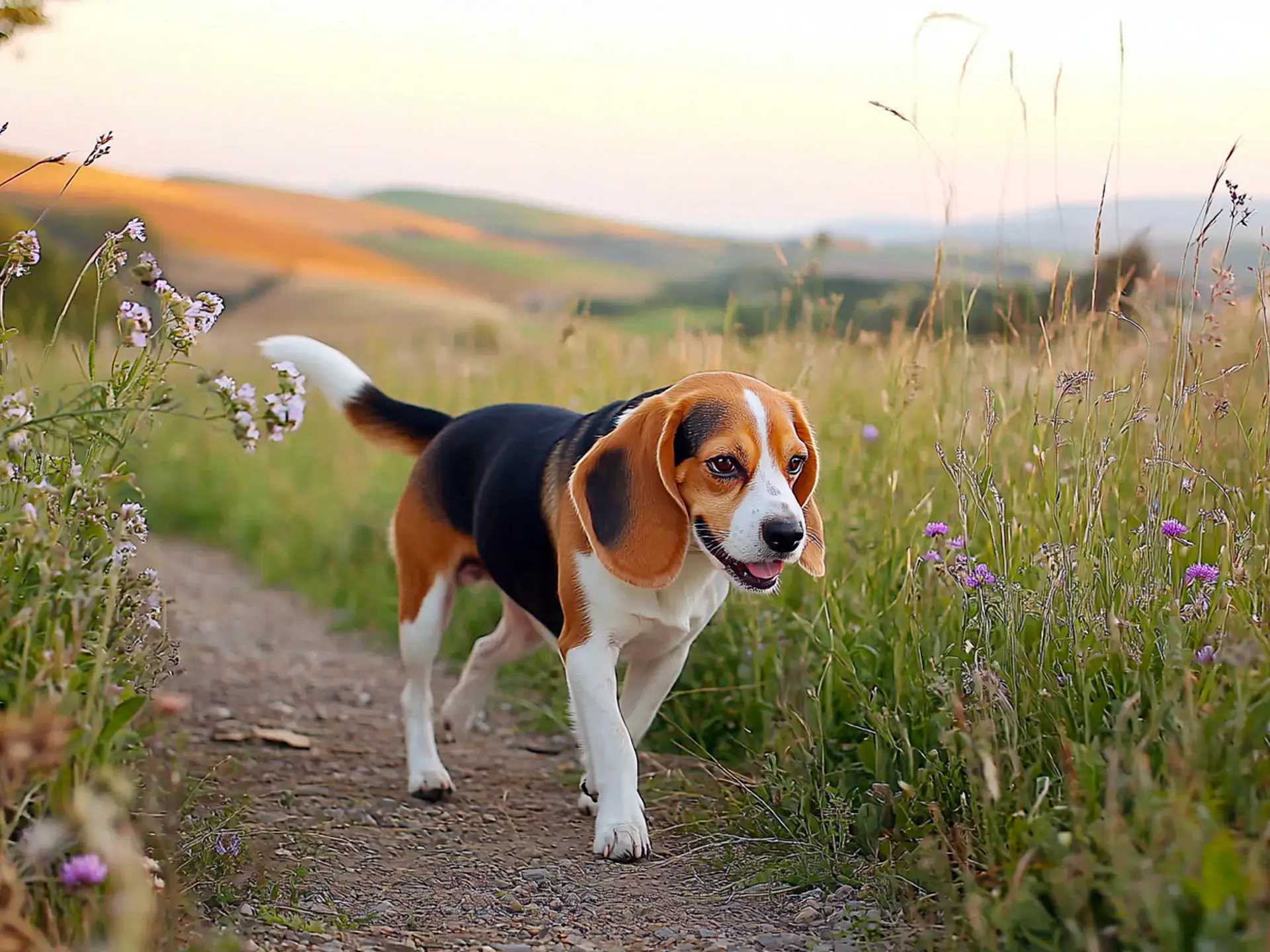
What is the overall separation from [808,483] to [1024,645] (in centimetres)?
82

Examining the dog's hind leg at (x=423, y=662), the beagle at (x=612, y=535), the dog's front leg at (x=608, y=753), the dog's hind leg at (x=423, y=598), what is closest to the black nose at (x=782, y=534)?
the beagle at (x=612, y=535)

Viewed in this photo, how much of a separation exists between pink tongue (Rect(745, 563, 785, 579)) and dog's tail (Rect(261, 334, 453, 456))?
1781mm

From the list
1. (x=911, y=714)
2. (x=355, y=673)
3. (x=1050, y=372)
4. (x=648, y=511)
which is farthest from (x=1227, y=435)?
(x=355, y=673)

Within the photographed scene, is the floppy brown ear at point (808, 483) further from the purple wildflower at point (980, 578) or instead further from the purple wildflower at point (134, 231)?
the purple wildflower at point (134, 231)

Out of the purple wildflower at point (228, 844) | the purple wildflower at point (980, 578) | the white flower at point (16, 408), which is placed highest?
the white flower at point (16, 408)

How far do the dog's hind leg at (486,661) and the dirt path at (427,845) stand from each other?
174mm

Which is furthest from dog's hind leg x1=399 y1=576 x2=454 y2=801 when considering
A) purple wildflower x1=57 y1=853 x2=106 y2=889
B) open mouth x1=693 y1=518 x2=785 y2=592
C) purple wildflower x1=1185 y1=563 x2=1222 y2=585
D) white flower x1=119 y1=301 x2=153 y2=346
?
purple wildflower x1=1185 y1=563 x2=1222 y2=585

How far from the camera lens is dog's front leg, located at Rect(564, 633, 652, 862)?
3.54 meters

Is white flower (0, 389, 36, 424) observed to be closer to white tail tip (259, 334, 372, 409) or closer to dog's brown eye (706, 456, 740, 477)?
dog's brown eye (706, 456, 740, 477)

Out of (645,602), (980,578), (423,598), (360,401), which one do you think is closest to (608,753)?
(645,602)

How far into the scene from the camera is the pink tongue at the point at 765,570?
11.1ft

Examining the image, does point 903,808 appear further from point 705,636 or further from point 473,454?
point 473,454

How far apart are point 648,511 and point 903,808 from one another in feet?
3.29

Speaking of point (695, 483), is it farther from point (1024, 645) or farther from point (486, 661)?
point (486, 661)
